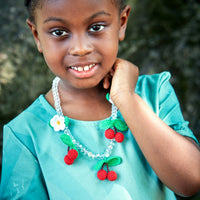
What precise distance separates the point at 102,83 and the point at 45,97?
334 mm

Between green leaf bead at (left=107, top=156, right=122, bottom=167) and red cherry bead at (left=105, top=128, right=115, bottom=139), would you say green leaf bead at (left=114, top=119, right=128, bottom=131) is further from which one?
green leaf bead at (left=107, top=156, right=122, bottom=167)

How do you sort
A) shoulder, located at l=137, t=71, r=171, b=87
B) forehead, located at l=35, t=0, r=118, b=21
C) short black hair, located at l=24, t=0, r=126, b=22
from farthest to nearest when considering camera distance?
1. shoulder, located at l=137, t=71, r=171, b=87
2. short black hair, located at l=24, t=0, r=126, b=22
3. forehead, located at l=35, t=0, r=118, b=21

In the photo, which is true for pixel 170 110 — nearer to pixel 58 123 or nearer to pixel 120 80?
pixel 120 80

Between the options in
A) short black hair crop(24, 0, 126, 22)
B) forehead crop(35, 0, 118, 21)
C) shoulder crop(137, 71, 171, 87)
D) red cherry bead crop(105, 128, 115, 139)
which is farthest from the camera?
shoulder crop(137, 71, 171, 87)

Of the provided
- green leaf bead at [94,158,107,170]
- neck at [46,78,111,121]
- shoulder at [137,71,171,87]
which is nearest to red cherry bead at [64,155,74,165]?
green leaf bead at [94,158,107,170]

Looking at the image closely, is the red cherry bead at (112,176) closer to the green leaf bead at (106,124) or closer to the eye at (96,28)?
the green leaf bead at (106,124)

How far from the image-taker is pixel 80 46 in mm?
1285

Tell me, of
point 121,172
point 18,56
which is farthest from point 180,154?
point 18,56

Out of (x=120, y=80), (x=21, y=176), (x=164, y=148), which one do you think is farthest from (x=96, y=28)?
(x=21, y=176)

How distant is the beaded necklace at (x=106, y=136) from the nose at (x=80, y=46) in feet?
1.08

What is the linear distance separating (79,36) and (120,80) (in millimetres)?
322

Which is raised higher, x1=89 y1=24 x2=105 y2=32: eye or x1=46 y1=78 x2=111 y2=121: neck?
x1=89 y1=24 x2=105 y2=32: eye

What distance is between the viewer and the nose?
4.21 ft

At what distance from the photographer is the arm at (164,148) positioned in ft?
4.32
